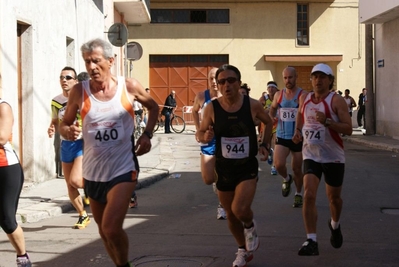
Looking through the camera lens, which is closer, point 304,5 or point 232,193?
point 232,193

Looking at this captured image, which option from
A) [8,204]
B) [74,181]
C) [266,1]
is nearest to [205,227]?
[74,181]

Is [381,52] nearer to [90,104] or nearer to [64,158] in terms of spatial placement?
[64,158]

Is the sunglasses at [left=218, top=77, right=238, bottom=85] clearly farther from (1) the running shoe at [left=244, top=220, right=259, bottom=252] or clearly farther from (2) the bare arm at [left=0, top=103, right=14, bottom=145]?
(2) the bare arm at [left=0, top=103, right=14, bottom=145]

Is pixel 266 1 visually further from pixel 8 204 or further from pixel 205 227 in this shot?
pixel 8 204

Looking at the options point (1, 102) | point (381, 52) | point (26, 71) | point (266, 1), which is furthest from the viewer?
point (266, 1)

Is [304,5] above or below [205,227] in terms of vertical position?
above

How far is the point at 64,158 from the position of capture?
9.49 meters

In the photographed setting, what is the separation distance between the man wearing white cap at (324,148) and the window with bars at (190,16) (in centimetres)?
3195

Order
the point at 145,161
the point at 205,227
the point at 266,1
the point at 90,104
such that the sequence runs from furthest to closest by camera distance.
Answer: the point at 266,1
the point at 145,161
the point at 205,227
the point at 90,104

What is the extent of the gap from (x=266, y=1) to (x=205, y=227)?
31.0m

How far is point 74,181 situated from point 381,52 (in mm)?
21857

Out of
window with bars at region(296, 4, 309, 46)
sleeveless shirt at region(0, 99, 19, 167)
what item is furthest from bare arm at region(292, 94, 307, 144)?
window with bars at region(296, 4, 309, 46)

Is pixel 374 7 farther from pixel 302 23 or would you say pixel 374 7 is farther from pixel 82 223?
pixel 82 223

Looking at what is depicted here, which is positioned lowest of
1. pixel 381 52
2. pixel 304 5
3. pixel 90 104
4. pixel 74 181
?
pixel 74 181
